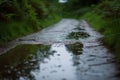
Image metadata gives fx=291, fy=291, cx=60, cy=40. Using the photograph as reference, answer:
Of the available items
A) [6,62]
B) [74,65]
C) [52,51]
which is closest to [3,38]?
[52,51]

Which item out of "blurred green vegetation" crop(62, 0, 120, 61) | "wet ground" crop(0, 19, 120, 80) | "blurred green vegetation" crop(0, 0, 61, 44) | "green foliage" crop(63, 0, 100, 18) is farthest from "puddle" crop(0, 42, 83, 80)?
"green foliage" crop(63, 0, 100, 18)

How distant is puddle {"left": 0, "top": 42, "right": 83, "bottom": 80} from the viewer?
28.2ft

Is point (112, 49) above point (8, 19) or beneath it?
beneath

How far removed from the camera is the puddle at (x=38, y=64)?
861 centimetres

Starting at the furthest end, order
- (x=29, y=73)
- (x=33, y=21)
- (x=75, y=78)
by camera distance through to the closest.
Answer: (x=33, y=21)
(x=29, y=73)
(x=75, y=78)

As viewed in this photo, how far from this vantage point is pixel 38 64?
10297mm

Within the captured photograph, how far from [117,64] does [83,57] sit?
1.93 m

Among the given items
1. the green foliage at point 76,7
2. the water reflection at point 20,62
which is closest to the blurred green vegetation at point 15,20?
the water reflection at point 20,62

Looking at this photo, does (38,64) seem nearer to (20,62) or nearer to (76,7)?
(20,62)

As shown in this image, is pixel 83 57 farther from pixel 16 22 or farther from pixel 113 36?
pixel 16 22

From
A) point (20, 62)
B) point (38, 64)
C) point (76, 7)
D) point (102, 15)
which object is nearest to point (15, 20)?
point (102, 15)

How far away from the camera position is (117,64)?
9.92 m

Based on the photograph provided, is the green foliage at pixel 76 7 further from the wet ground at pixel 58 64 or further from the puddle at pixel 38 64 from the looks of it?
the puddle at pixel 38 64

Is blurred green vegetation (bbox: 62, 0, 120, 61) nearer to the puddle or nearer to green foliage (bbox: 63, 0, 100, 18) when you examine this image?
green foliage (bbox: 63, 0, 100, 18)
